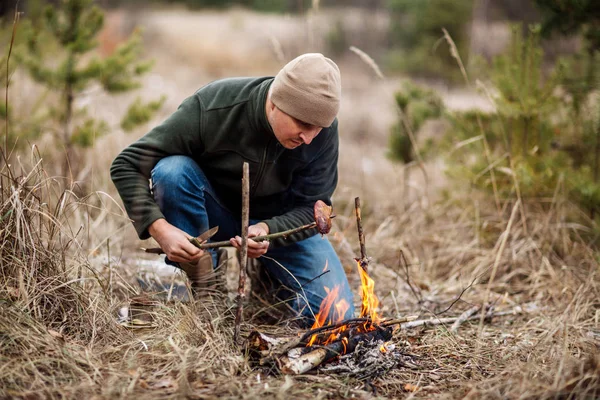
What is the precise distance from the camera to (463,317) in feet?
9.26

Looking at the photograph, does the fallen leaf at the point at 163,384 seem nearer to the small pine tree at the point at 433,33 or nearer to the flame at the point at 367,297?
the flame at the point at 367,297

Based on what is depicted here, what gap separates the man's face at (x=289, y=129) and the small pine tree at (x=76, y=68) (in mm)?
2226

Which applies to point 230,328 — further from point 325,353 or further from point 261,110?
point 261,110

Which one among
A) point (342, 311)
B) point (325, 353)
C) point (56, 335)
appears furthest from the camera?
point (342, 311)

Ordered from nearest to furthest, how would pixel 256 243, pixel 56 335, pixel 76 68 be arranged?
pixel 56 335 → pixel 256 243 → pixel 76 68

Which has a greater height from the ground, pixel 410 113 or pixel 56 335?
pixel 410 113

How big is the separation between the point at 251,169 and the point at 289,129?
1.17 ft

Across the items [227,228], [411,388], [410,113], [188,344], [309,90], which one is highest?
[309,90]

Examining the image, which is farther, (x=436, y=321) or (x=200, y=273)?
(x=436, y=321)

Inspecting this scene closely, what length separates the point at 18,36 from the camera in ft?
15.9

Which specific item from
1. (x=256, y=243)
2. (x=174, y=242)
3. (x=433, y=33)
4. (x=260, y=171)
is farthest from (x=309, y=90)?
(x=433, y=33)

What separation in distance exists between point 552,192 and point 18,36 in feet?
15.2

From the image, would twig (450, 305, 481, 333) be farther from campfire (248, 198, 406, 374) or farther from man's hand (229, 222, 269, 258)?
man's hand (229, 222, 269, 258)

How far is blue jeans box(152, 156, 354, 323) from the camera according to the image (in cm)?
249
